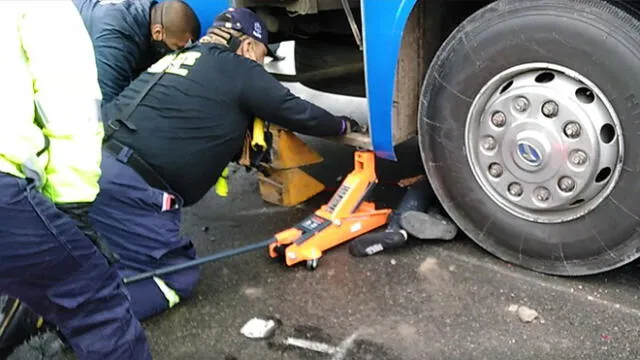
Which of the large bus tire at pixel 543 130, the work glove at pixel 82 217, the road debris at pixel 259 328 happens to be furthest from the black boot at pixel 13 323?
the large bus tire at pixel 543 130

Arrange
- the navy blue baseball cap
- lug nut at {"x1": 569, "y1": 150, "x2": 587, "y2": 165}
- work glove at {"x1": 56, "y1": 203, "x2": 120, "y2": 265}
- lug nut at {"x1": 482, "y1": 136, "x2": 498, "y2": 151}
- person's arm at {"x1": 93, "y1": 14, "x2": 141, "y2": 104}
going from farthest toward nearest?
1. person's arm at {"x1": 93, "y1": 14, "x2": 141, "y2": 104}
2. the navy blue baseball cap
3. lug nut at {"x1": 482, "y1": 136, "x2": 498, "y2": 151}
4. lug nut at {"x1": 569, "y1": 150, "x2": 587, "y2": 165}
5. work glove at {"x1": 56, "y1": 203, "x2": 120, "y2": 265}

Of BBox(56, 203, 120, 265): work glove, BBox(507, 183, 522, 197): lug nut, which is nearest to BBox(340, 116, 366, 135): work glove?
BBox(507, 183, 522, 197): lug nut

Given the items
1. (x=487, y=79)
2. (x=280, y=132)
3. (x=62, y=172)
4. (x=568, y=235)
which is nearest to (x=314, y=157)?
(x=280, y=132)

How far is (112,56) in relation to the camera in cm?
366

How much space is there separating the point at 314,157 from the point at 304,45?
113cm

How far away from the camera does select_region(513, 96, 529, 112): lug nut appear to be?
253 centimetres

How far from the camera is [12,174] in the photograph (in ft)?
5.64

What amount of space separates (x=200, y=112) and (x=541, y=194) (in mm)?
1398

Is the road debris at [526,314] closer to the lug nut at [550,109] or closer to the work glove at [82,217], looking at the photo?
the lug nut at [550,109]

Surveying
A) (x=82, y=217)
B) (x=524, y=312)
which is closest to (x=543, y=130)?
(x=524, y=312)

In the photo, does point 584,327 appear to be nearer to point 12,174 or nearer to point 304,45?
point 12,174

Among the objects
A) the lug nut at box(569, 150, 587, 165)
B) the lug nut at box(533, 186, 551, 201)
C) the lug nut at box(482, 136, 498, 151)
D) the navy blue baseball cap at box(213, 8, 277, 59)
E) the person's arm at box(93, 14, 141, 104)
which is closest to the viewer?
the lug nut at box(569, 150, 587, 165)

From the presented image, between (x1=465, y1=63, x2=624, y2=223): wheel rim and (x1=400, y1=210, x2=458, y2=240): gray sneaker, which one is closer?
(x1=465, y1=63, x2=624, y2=223): wheel rim

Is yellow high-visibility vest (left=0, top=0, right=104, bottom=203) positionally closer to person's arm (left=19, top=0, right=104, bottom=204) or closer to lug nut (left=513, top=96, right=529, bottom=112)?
person's arm (left=19, top=0, right=104, bottom=204)
